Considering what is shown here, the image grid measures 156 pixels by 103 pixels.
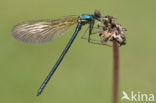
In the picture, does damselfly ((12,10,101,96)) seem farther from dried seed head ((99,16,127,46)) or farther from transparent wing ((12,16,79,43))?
dried seed head ((99,16,127,46))

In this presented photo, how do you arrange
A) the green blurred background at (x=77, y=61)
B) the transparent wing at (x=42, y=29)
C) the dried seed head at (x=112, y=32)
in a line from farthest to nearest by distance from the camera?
the green blurred background at (x=77, y=61)
the transparent wing at (x=42, y=29)
the dried seed head at (x=112, y=32)

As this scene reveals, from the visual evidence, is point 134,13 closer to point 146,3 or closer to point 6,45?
point 146,3

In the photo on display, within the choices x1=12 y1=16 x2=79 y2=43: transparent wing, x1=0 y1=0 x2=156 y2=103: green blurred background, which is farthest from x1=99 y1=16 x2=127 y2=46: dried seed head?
x1=0 y1=0 x2=156 y2=103: green blurred background

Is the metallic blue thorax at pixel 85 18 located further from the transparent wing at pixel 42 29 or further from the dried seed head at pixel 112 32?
the dried seed head at pixel 112 32

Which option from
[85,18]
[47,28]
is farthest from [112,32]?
[47,28]

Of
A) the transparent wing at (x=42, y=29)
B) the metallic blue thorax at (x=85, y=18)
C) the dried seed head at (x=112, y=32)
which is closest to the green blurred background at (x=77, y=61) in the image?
the transparent wing at (x=42, y=29)

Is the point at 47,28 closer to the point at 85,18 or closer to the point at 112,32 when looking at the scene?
the point at 85,18
